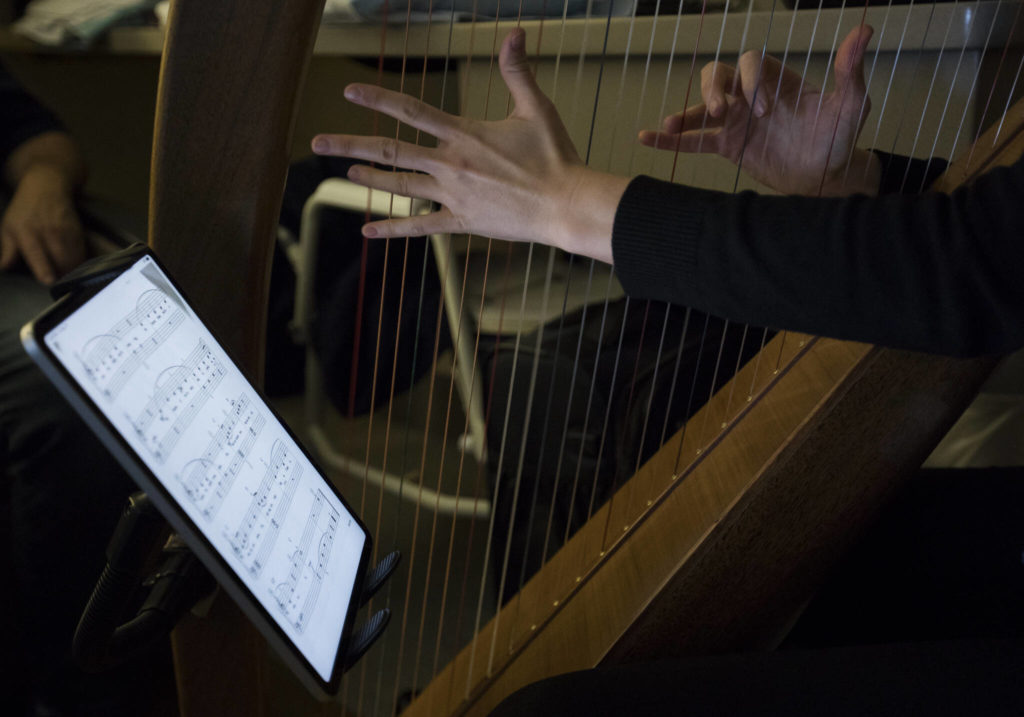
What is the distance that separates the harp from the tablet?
9cm

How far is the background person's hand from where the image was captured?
1.17 m

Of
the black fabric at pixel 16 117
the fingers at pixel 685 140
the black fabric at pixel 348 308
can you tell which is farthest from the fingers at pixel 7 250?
the fingers at pixel 685 140

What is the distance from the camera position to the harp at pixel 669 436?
583mm

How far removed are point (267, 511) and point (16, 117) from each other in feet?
3.47

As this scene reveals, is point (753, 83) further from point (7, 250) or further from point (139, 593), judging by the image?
point (7, 250)

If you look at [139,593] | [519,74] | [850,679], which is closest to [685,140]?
[519,74]

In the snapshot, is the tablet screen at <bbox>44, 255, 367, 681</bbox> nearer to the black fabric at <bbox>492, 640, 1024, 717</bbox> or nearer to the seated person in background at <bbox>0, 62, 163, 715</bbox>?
the black fabric at <bbox>492, 640, 1024, 717</bbox>

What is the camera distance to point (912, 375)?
861mm

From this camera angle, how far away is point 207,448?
50 cm

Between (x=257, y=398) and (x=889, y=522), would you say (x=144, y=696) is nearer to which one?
(x=257, y=398)

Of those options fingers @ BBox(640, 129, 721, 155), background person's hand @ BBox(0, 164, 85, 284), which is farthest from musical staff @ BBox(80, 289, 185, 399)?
background person's hand @ BBox(0, 164, 85, 284)

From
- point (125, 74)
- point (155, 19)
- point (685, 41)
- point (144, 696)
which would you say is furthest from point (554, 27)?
point (125, 74)

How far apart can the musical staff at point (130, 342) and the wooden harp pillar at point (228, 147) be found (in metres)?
0.05

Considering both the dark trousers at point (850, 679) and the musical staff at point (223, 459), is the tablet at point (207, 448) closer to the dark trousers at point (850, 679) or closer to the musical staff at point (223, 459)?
the musical staff at point (223, 459)
